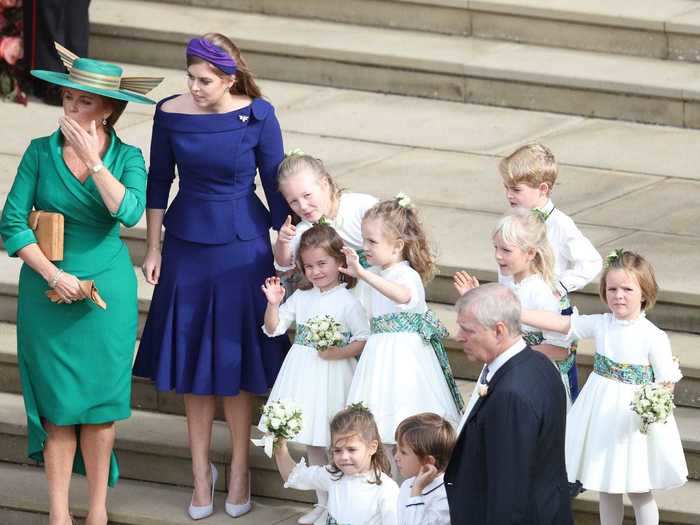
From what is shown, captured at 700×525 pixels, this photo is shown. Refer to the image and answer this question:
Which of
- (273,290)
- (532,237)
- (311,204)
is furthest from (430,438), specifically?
(311,204)

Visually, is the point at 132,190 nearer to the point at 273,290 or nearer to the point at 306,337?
the point at 273,290

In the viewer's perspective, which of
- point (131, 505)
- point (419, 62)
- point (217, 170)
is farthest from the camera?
point (419, 62)

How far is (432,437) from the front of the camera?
708 centimetres

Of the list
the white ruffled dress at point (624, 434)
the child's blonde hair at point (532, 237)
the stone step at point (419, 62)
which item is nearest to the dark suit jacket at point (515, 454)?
the white ruffled dress at point (624, 434)

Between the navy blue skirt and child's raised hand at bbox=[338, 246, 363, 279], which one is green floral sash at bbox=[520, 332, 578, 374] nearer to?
child's raised hand at bbox=[338, 246, 363, 279]

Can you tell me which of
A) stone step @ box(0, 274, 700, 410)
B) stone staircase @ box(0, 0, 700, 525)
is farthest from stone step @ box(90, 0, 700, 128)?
stone step @ box(0, 274, 700, 410)

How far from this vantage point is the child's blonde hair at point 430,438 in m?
7.08

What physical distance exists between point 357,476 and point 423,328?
0.71m

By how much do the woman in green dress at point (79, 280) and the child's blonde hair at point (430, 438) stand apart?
149 centimetres

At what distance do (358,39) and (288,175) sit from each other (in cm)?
438

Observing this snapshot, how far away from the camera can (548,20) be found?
39.8 ft

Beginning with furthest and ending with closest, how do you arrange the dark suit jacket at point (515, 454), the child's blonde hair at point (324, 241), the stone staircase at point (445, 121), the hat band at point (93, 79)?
the stone staircase at point (445, 121), the child's blonde hair at point (324, 241), the hat band at point (93, 79), the dark suit jacket at point (515, 454)

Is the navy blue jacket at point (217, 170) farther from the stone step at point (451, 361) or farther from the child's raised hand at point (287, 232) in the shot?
the stone step at point (451, 361)

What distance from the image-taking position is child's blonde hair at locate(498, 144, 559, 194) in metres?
7.97
